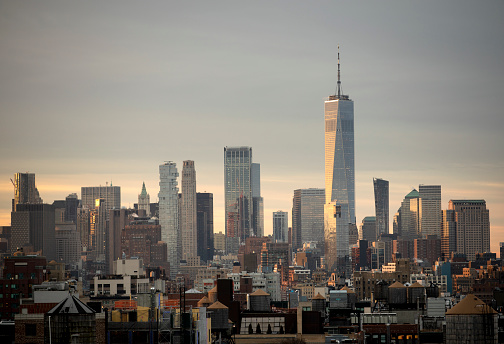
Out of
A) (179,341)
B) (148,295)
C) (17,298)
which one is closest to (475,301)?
(179,341)

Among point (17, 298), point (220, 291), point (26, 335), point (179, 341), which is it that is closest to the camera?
point (26, 335)

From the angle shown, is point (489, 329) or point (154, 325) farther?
point (154, 325)

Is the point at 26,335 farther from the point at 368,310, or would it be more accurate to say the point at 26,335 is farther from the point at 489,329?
the point at 368,310

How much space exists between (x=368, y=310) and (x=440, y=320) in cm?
2178

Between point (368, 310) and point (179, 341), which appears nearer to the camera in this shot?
point (179, 341)

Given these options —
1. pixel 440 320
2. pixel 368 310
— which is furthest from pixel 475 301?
pixel 368 310

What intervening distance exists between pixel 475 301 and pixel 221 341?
26702 millimetres

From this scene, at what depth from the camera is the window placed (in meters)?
87.7

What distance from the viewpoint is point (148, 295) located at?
12469 cm

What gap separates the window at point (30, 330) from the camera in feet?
288

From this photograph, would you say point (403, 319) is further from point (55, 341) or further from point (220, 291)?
point (55, 341)

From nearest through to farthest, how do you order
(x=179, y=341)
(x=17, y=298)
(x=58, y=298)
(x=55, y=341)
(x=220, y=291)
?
(x=55, y=341), (x=179, y=341), (x=58, y=298), (x=220, y=291), (x=17, y=298)

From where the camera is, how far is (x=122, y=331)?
3907 inches

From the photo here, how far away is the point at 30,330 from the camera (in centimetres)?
8794
